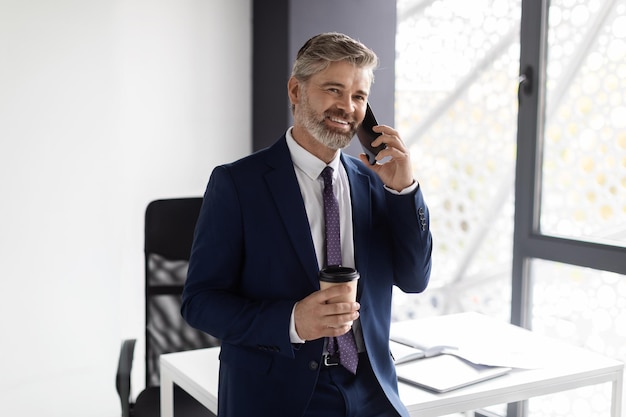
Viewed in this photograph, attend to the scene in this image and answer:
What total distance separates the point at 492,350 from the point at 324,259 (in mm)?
921

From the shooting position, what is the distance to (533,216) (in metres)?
3.40

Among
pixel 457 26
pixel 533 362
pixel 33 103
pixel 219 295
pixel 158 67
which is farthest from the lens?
pixel 457 26

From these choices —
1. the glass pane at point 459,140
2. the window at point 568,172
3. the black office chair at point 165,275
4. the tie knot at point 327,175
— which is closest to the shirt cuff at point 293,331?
the tie knot at point 327,175

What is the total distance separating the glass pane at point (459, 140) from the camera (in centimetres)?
452

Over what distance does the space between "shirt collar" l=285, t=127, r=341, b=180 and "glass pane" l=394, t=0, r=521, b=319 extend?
270 centimetres

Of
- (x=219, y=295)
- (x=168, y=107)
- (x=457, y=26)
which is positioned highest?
(x=457, y=26)

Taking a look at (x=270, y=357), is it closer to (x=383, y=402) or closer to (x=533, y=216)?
(x=383, y=402)

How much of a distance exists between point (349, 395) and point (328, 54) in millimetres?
759

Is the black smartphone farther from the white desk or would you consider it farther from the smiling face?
the white desk

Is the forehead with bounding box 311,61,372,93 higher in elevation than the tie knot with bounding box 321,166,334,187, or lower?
higher

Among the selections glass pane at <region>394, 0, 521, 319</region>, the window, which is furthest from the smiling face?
glass pane at <region>394, 0, 521, 319</region>

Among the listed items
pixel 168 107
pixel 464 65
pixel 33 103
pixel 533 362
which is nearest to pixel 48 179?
pixel 33 103

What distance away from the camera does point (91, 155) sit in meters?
3.53

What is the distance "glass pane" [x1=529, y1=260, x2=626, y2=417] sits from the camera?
129 inches
